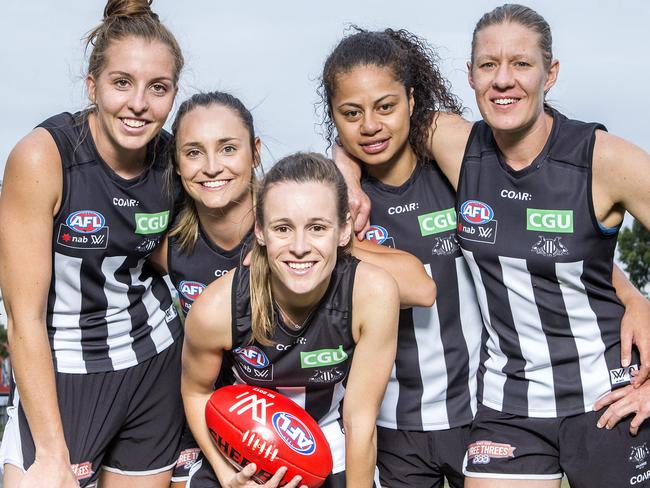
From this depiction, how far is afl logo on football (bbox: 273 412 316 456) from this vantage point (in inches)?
140

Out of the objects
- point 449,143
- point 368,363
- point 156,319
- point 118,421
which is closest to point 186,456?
point 118,421

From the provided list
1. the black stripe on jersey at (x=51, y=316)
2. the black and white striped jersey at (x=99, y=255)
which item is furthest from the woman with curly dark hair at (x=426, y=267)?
the black stripe on jersey at (x=51, y=316)

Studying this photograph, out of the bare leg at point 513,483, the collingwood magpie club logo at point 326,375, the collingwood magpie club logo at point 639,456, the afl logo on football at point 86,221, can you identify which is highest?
the afl logo on football at point 86,221

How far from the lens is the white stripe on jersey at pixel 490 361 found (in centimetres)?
387

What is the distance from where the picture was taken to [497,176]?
151 inches

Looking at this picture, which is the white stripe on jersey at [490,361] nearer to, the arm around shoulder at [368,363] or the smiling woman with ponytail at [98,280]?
the arm around shoulder at [368,363]

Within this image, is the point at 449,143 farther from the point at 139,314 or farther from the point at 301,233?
the point at 139,314

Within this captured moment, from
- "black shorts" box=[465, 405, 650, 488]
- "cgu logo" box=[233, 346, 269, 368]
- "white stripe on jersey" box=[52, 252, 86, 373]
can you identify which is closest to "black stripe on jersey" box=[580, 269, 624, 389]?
"black shorts" box=[465, 405, 650, 488]

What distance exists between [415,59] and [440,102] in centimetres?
25

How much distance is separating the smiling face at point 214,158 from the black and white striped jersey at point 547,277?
3.43ft

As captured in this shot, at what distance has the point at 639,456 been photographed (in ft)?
12.3

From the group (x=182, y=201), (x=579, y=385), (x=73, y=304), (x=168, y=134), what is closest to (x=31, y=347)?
(x=73, y=304)

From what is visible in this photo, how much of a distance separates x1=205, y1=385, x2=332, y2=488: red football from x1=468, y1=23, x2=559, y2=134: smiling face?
4.99 ft

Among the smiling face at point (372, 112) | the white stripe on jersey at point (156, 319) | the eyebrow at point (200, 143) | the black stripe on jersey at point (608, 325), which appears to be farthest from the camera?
the white stripe on jersey at point (156, 319)
